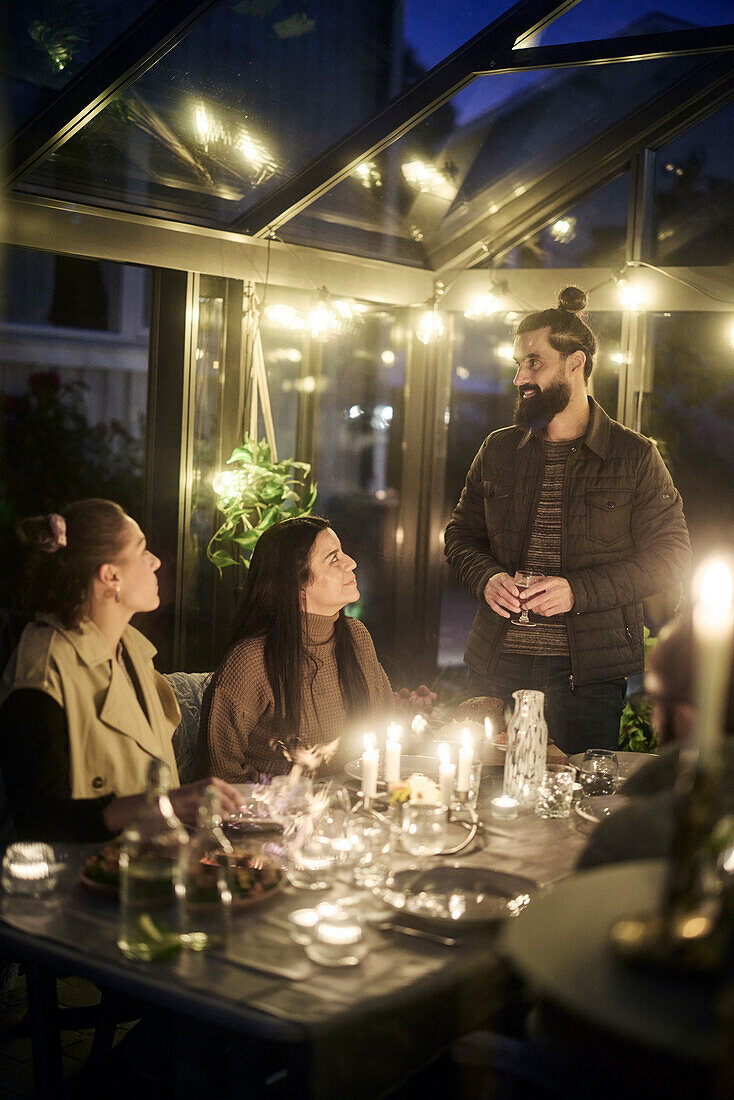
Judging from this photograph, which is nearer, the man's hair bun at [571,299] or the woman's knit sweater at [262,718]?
the woman's knit sweater at [262,718]

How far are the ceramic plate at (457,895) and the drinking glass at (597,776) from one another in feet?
2.21

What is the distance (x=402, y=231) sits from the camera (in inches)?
193

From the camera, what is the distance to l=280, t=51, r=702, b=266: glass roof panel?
14.1 ft

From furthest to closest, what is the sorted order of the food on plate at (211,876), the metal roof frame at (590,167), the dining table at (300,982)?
1. the metal roof frame at (590,167)
2. the food on plate at (211,876)
3. the dining table at (300,982)

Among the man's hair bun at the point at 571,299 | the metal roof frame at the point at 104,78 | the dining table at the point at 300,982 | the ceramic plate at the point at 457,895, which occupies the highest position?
the metal roof frame at the point at 104,78

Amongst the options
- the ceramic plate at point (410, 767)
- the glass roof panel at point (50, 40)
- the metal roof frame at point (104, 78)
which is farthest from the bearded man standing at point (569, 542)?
the glass roof panel at point (50, 40)

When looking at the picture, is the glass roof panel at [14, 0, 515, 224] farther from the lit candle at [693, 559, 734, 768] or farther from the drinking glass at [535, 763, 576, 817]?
the lit candle at [693, 559, 734, 768]

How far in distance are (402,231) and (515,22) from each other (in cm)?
133

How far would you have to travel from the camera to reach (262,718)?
2.88 metres

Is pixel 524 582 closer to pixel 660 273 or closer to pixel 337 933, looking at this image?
A: pixel 337 933

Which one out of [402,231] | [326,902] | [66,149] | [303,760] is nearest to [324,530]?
[303,760]

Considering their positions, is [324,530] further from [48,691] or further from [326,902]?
[326,902]

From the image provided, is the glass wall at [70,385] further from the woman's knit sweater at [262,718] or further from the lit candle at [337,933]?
the lit candle at [337,933]

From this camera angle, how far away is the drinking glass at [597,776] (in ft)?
8.60
